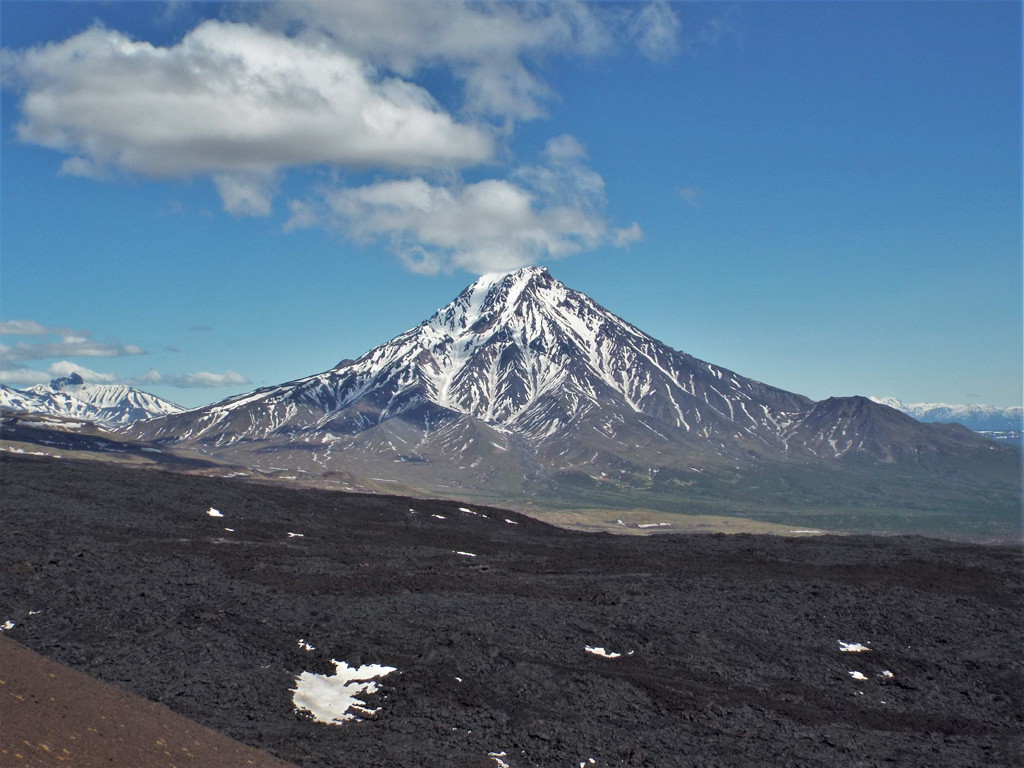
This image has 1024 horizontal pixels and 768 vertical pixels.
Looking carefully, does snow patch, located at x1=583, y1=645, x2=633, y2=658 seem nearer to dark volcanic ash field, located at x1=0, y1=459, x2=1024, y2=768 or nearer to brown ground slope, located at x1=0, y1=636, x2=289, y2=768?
dark volcanic ash field, located at x1=0, y1=459, x2=1024, y2=768

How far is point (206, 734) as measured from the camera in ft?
76.7

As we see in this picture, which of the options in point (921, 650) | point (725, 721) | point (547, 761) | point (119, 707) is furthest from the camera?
point (921, 650)

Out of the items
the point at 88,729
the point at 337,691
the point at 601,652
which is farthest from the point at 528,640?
the point at 88,729

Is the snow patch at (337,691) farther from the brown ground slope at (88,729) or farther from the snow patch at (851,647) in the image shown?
the snow patch at (851,647)

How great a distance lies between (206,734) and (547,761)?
9.34m

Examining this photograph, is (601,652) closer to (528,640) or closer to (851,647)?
(528,640)

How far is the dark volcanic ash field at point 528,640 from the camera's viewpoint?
26.7 m

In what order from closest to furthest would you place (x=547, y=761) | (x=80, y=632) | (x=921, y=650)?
(x=547, y=761), (x=80, y=632), (x=921, y=650)

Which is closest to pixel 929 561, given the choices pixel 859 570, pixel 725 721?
pixel 859 570

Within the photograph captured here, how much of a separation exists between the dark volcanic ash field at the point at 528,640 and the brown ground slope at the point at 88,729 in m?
1.90

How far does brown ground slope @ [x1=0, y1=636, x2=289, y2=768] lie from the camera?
1964cm

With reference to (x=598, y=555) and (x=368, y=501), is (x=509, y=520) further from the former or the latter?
(x=598, y=555)

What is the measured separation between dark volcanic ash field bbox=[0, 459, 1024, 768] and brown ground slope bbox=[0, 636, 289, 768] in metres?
1.90

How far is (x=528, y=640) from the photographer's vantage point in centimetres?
3462
